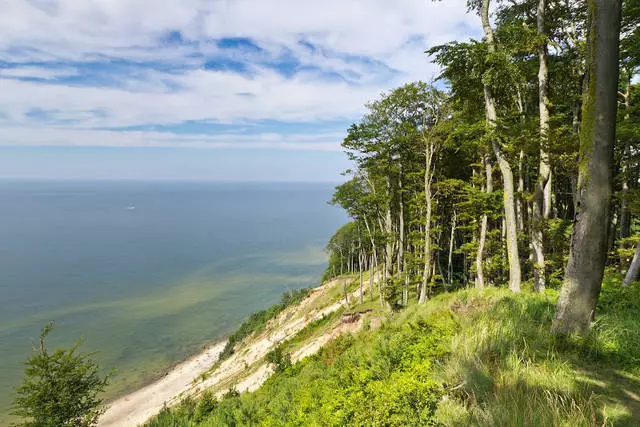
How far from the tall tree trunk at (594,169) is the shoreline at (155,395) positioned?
1137 inches

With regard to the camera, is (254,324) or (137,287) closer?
(254,324)

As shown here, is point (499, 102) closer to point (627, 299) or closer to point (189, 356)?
point (627, 299)

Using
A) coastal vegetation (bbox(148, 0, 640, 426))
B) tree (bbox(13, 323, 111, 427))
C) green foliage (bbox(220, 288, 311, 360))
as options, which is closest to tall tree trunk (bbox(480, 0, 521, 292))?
coastal vegetation (bbox(148, 0, 640, 426))

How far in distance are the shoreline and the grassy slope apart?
25.8 meters

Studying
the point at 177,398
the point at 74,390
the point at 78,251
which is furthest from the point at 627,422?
the point at 78,251

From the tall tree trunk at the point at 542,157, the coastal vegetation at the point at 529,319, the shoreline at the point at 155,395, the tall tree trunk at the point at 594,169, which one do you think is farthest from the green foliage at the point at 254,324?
the tall tree trunk at the point at 594,169

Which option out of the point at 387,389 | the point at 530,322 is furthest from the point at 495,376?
the point at 530,322

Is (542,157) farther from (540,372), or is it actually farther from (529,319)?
(540,372)

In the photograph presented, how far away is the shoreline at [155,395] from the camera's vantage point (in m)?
26.1

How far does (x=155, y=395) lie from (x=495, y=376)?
3371cm

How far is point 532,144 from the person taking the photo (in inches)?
424

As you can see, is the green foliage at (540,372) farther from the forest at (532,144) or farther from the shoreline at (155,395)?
the shoreline at (155,395)

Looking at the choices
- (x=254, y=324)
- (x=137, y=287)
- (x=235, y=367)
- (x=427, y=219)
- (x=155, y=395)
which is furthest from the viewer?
(x=137, y=287)

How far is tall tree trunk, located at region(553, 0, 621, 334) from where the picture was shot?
523 centimetres
